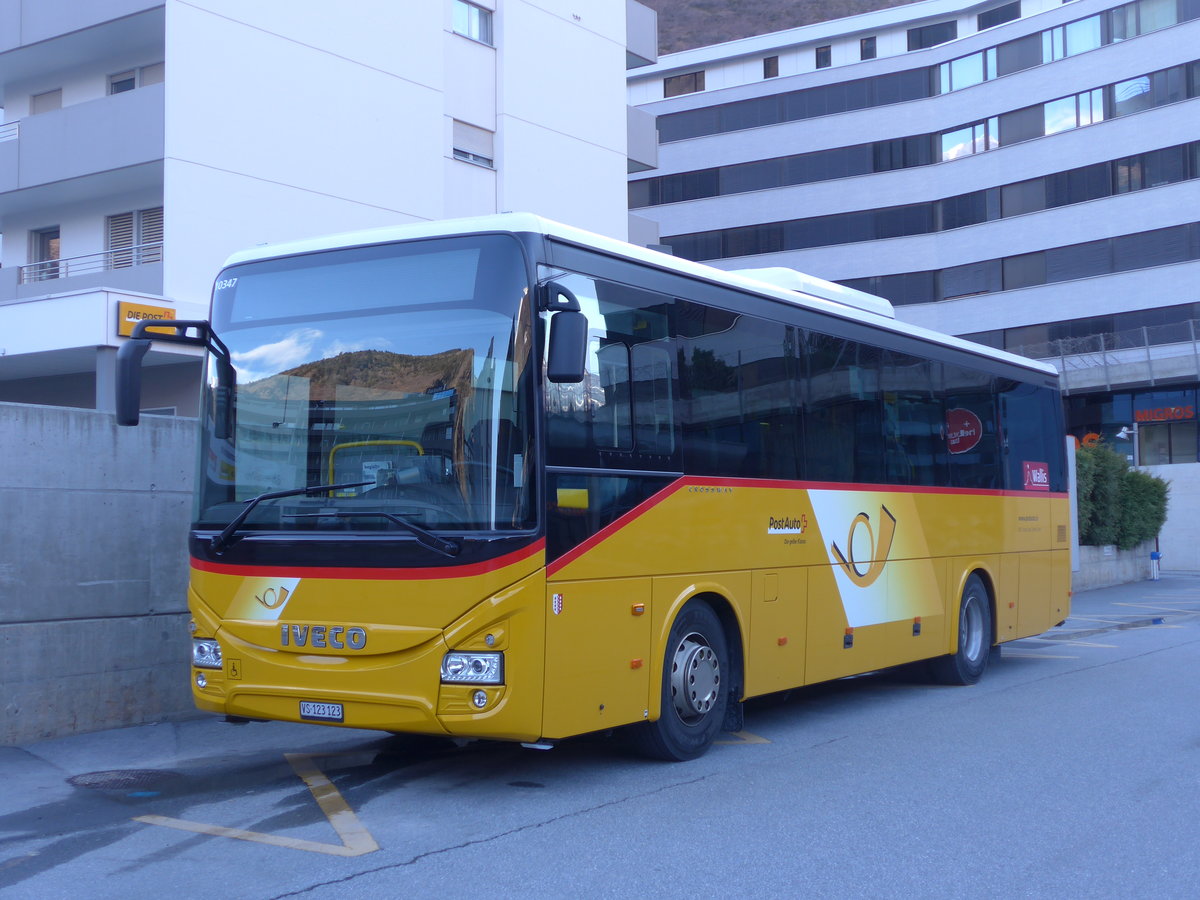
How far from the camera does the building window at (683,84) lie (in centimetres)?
5762

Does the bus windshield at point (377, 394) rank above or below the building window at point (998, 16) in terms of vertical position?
below

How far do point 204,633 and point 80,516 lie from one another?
2.32m

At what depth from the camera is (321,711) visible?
23.4ft

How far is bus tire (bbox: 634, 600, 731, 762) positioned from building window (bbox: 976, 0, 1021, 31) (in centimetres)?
4776

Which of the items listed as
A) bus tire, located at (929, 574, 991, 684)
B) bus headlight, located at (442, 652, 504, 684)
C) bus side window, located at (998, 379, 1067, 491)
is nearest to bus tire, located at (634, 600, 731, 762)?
bus headlight, located at (442, 652, 504, 684)

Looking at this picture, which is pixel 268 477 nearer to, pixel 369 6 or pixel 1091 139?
pixel 369 6

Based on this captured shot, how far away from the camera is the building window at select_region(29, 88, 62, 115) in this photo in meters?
25.4

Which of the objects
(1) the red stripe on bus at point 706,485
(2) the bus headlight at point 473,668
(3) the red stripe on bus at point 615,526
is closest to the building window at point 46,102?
(1) the red stripe on bus at point 706,485

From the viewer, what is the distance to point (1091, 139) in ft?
148

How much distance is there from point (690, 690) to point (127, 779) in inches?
141

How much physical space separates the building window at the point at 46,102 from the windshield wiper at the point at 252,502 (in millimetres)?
21032

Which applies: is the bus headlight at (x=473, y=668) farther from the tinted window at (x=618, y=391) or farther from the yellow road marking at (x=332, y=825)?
the tinted window at (x=618, y=391)

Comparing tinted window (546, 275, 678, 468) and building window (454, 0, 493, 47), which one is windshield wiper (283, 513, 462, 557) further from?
building window (454, 0, 493, 47)

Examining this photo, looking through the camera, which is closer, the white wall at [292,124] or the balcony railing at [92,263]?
the white wall at [292,124]
